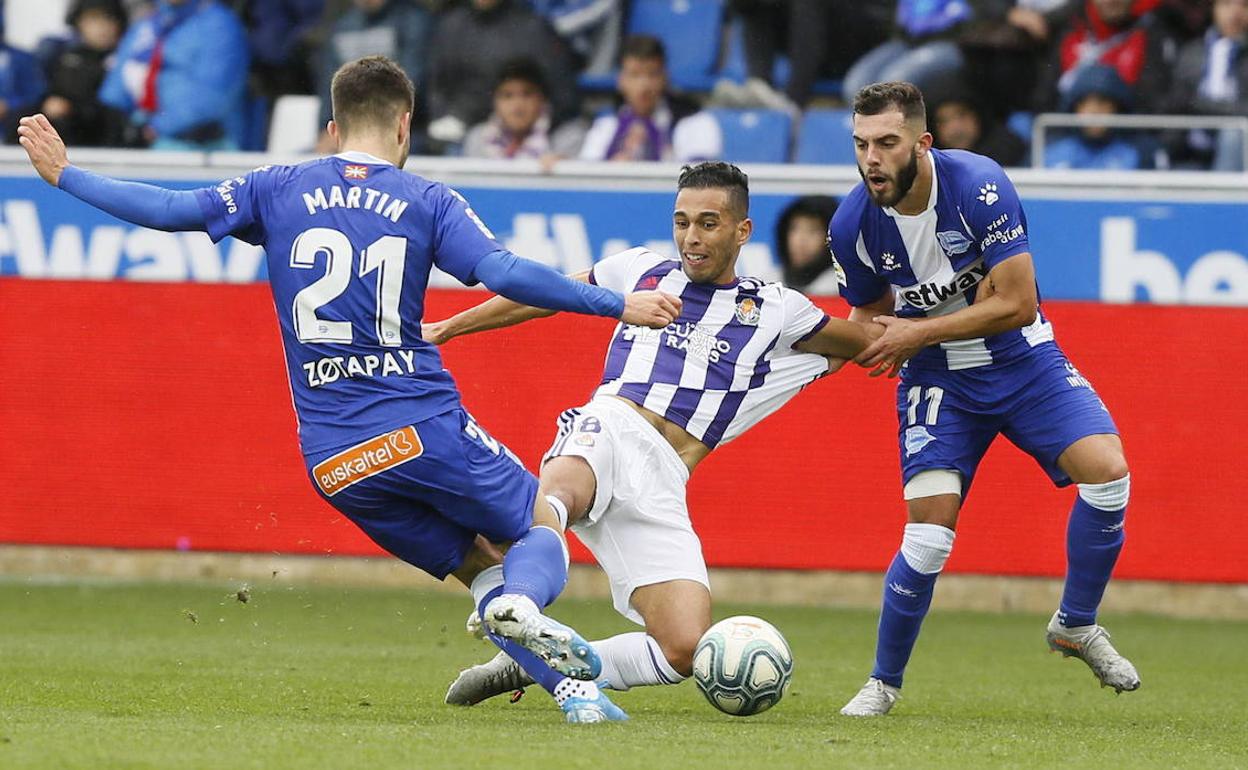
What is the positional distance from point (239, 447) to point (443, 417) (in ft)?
18.0

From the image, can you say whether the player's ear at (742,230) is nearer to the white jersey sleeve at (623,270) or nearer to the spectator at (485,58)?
the white jersey sleeve at (623,270)

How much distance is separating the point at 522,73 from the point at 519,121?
32cm

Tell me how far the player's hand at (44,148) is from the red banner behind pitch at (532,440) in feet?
16.4

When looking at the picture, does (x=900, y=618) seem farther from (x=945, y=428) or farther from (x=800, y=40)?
(x=800, y=40)

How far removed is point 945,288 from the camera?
23.7 ft

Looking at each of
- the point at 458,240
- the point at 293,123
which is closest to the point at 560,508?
the point at 458,240

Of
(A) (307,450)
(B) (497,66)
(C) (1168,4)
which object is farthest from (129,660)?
(C) (1168,4)

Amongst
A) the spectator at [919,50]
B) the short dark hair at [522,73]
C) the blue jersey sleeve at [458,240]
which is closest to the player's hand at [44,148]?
the blue jersey sleeve at [458,240]

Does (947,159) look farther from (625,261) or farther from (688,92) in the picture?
(688,92)

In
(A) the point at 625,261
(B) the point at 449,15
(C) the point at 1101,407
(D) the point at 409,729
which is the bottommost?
(D) the point at 409,729

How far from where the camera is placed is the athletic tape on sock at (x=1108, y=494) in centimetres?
709

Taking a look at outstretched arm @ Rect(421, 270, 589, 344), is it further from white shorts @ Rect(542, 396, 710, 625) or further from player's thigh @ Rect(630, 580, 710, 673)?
player's thigh @ Rect(630, 580, 710, 673)

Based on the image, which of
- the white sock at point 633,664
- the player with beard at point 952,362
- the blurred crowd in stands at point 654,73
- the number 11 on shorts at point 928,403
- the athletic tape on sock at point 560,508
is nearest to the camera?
the athletic tape on sock at point 560,508

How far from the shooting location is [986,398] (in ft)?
23.8
